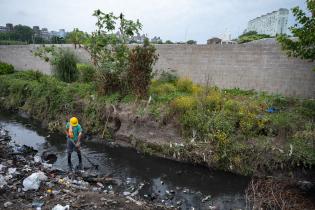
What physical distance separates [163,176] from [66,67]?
854 centimetres

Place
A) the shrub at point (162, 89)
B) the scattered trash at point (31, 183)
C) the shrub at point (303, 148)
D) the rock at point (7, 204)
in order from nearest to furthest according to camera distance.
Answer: the rock at point (7, 204) → the scattered trash at point (31, 183) → the shrub at point (303, 148) → the shrub at point (162, 89)

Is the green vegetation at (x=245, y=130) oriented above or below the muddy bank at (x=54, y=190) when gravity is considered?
above

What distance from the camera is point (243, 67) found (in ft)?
33.6

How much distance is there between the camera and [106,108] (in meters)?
9.88

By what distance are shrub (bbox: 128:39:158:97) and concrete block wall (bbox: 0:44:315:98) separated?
238cm

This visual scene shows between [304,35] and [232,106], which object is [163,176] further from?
[304,35]

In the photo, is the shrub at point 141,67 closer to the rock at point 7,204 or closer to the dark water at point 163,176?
the dark water at point 163,176

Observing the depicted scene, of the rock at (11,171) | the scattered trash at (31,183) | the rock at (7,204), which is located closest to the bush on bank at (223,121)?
the scattered trash at (31,183)

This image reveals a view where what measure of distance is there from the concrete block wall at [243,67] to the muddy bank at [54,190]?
241 inches

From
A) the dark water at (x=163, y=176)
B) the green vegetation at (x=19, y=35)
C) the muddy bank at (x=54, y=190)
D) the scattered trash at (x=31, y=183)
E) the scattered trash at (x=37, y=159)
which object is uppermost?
the green vegetation at (x=19, y=35)

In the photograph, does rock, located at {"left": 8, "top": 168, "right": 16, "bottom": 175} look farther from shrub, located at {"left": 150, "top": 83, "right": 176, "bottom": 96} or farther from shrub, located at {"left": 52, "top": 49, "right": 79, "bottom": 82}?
shrub, located at {"left": 52, "top": 49, "right": 79, "bottom": 82}

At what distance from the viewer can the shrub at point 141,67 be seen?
9.31 m

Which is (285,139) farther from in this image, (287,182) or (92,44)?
(92,44)

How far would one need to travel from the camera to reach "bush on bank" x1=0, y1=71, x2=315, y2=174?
6.89 meters
